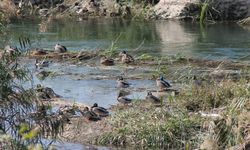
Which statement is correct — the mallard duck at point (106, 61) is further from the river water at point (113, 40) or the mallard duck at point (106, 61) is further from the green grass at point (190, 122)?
the green grass at point (190, 122)

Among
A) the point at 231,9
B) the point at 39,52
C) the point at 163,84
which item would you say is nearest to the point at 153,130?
the point at 163,84

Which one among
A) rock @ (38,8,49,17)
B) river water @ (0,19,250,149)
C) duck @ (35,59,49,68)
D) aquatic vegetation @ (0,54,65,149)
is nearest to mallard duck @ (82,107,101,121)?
river water @ (0,19,250,149)

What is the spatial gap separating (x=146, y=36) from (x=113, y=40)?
6.58 feet

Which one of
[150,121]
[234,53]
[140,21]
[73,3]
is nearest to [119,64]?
[234,53]

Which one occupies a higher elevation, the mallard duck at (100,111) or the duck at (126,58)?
the mallard duck at (100,111)

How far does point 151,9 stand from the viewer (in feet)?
119

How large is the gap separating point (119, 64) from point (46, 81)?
8.82 feet

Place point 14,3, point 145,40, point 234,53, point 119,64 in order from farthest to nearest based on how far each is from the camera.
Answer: point 14,3 → point 145,40 → point 234,53 → point 119,64

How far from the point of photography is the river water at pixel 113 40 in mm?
19031

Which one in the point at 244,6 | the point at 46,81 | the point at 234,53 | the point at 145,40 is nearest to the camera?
the point at 46,81

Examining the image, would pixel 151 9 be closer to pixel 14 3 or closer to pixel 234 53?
pixel 14 3

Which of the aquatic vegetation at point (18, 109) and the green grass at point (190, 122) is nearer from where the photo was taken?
the aquatic vegetation at point (18, 109)

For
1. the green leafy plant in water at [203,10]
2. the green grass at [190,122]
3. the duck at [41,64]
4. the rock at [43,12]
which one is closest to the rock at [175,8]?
the green leafy plant in water at [203,10]

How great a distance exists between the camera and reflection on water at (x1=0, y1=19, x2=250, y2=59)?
25.4 metres
